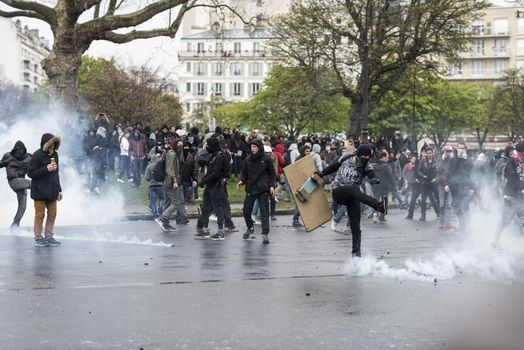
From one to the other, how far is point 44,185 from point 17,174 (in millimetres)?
2808

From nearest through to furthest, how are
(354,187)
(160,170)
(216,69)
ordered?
(354,187)
(160,170)
(216,69)

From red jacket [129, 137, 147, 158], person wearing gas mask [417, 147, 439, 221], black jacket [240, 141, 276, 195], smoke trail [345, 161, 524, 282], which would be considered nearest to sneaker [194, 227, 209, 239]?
black jacket [240, 141, 276, 195]

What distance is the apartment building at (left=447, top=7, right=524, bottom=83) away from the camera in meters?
119

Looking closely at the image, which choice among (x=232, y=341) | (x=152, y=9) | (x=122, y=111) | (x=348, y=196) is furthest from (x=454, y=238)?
(x=122, y=111)

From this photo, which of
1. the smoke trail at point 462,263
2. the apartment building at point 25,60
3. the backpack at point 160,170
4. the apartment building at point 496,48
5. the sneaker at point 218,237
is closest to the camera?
the smoke trail at point 462,263

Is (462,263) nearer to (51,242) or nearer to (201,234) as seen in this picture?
(201,234)

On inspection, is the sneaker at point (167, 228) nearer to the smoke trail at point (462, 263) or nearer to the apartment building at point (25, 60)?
the smoke trail at point (462, 263)

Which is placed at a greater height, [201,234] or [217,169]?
[217,169]

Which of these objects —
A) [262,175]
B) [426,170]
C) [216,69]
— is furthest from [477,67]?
[262,175]

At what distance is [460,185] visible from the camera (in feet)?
63.1

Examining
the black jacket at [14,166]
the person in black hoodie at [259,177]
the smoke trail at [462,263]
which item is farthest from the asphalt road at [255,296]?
the black jacket at [14,166]

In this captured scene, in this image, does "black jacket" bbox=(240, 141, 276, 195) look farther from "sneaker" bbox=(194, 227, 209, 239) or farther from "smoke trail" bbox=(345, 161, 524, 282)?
"smoke trail" bbox=(345, 161, 524, 282)

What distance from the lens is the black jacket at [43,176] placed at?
13938 mm

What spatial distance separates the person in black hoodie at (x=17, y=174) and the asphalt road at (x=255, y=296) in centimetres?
166
